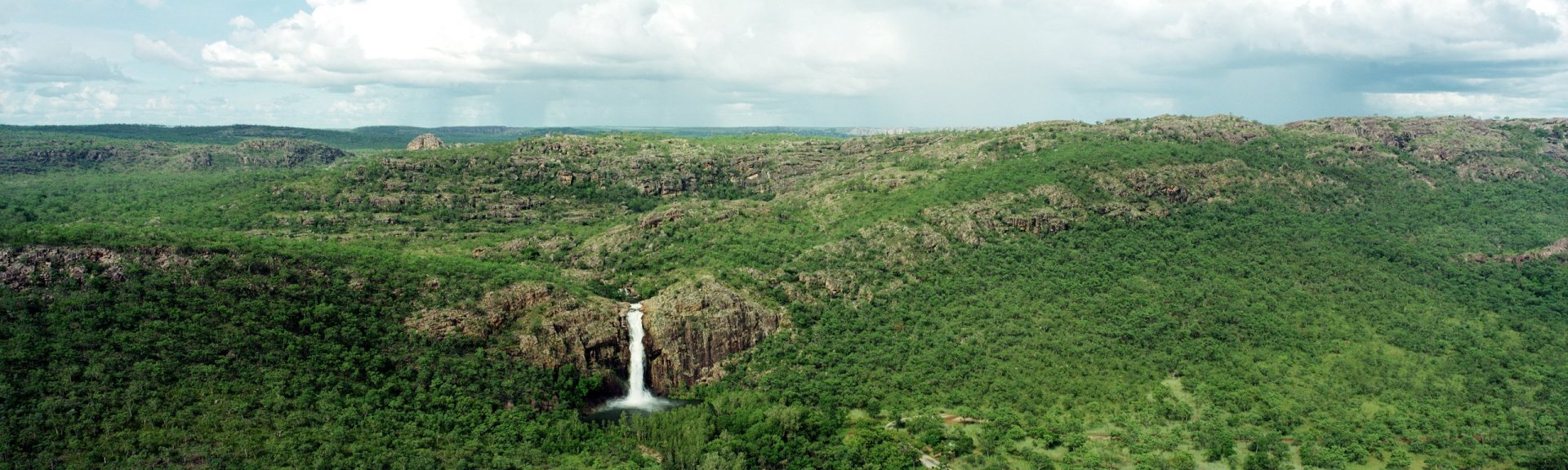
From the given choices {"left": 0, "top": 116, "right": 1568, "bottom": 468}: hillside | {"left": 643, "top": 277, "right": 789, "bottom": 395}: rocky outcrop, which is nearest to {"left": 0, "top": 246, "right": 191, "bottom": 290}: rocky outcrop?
{"left": 0, "top": 116, "right": 1568, "bottom": 468}: hillside

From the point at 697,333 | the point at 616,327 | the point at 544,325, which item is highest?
the point at 544,325

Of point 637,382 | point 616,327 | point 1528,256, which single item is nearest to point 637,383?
point 637,382

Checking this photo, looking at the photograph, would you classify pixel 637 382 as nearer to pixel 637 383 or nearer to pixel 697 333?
pixel 637 383

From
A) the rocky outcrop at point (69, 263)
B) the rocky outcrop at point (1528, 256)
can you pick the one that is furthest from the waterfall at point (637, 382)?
the rocky outcrop at point (1528, 256)

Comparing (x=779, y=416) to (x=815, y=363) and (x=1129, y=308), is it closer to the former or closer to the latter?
(x=815, y=363)

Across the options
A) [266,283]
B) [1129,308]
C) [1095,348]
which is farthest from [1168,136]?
[266,283]
